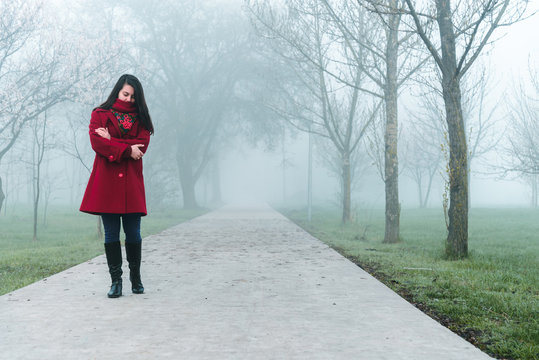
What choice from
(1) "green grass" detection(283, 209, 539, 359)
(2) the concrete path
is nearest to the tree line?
(1) "green grass" detection(283, 209, 539, 359)

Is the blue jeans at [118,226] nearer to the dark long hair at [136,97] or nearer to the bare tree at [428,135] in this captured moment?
the dark long hair at [136,97]

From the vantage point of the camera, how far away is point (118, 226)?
454 centimetres

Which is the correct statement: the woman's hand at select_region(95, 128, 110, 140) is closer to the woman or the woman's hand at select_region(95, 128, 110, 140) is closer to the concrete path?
the woman

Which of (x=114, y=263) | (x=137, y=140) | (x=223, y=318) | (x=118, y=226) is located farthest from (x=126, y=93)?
(x=223, y=318)

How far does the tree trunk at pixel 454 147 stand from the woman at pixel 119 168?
17.1 ft

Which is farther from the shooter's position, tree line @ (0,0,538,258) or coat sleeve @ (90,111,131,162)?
tree line @ (0,0,538,258)

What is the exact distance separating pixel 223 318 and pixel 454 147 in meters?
5.51

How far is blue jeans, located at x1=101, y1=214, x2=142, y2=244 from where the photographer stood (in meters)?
4.42

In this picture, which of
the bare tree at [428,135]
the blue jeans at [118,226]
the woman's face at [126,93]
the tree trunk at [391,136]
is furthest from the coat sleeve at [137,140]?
the bare tree at [428,135]

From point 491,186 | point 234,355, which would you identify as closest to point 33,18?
point 234,355

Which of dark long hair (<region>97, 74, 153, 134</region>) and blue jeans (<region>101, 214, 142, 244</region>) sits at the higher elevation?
dark long hair (<region>97, 74, 153, 134</region>)

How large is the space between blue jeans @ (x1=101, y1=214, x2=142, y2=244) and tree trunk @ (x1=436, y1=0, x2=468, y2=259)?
526 centimetres

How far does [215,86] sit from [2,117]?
13.8 m

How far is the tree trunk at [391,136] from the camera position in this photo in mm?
10781
